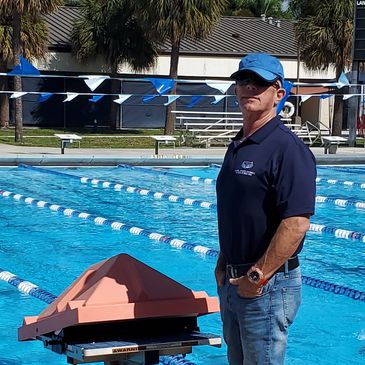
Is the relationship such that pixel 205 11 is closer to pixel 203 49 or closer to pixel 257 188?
pixel 203 49

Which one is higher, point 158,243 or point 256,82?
point 256,82

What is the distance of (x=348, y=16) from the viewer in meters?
27.6

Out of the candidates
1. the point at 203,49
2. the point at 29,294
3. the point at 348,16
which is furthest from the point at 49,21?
the point at 29,294

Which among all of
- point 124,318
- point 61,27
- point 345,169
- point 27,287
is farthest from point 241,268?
point 61,27

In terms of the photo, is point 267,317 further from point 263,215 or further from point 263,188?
point 263,188

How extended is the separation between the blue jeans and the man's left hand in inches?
1.0

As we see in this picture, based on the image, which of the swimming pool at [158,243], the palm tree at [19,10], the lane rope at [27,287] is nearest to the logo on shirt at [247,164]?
the swimming pool at [158,243]

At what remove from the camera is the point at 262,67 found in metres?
3.44

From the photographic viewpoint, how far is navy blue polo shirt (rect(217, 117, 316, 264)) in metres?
3.34

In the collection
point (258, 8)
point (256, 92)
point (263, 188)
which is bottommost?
point (263, 188)

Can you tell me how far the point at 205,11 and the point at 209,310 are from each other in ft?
75.5

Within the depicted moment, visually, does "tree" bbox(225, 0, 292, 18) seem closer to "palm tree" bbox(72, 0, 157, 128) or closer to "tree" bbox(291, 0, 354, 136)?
"palm tree" bbox(72, 0, 157, 128)

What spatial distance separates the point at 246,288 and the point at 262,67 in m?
0.87

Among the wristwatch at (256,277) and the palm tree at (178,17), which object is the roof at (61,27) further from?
the wristwatch at (256,277)
